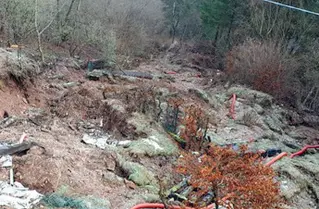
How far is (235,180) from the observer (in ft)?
16.0

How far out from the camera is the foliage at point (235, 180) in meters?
4.65

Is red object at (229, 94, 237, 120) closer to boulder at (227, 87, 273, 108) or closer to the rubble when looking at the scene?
boulder at (227, 87, 273, 108)

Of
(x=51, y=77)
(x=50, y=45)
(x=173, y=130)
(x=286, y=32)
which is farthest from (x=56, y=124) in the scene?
(x=286, y=32)

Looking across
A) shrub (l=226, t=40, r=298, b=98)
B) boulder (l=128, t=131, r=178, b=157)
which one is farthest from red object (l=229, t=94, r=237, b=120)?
boulder (l=128, t=131, r=178, b=157)

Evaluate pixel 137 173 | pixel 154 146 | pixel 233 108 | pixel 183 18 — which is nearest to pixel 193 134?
pixel 154 146

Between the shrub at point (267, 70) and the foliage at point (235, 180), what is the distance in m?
13.4

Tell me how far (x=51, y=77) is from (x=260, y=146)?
26.3 feet

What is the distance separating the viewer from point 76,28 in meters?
21.3

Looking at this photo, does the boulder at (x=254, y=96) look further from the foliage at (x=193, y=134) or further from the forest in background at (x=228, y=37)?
the foliage at (x=193, y=134)

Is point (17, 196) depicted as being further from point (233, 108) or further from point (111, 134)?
point (233, 108)

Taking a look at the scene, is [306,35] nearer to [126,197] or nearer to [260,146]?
[260,146]

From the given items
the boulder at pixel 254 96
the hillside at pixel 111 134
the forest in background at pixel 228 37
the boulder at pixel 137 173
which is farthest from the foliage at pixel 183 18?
the boulder at pixel 137 173

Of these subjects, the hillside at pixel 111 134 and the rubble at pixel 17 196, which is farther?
the hillside at pixel 111 134

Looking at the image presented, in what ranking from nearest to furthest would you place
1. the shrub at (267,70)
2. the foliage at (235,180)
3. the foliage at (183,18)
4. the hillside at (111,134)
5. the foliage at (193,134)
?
1. the foliage at (235,180)
2. the hillside at (111,134)
3. the foliage at (193,134)
4. the shrub at (267,70)
5. the foliage at (183,18)
